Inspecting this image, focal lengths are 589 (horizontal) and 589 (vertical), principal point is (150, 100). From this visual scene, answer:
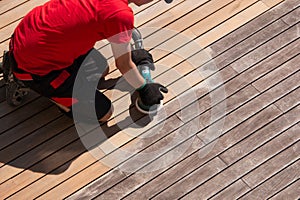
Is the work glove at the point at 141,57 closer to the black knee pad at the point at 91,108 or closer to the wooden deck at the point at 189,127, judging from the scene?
the wooden deck at the point at 189,127

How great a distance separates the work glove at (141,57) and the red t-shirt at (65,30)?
20.4 inches

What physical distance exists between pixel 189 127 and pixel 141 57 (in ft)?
1.92

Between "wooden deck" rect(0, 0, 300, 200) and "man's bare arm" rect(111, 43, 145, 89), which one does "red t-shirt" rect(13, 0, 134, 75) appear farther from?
"wooden deck" rect(0, 0, 300, 200)

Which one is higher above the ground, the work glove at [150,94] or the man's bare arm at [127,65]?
Answer: the man's bare arm at [127,65]

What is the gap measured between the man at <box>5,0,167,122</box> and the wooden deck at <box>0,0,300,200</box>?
23 cm

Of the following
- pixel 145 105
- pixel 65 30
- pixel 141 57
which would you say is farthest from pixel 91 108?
pixel 65 30

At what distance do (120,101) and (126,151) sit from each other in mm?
382

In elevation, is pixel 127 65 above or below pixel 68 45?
below

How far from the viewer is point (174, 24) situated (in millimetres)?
4398

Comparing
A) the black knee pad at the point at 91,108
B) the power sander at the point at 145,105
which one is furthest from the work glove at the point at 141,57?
the black knee pad at the point at 91,108

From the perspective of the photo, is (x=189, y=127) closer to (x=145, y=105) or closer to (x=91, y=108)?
(x=145, y=105)

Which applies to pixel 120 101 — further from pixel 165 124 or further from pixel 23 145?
pixel 23 145

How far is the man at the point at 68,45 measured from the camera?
3346mm

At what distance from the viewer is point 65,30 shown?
134 inches
